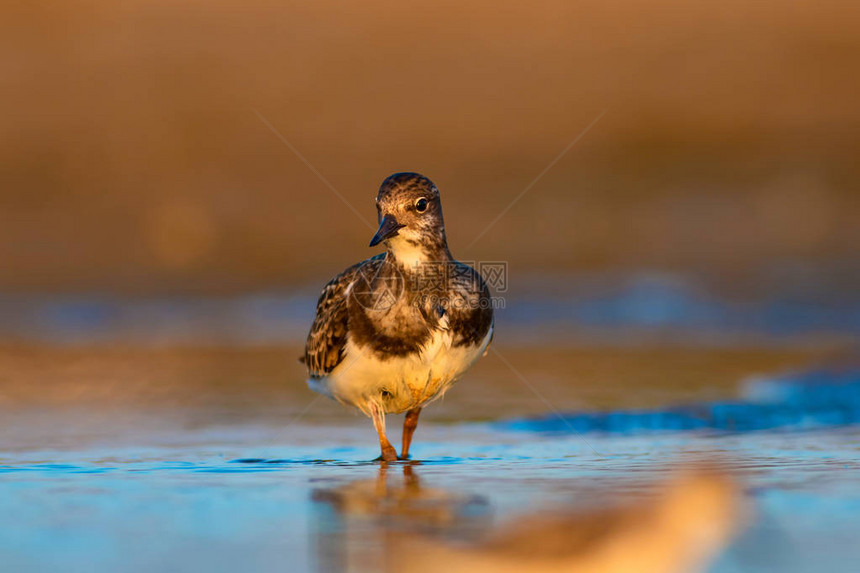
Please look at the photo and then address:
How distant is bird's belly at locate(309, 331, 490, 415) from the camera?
727 cm

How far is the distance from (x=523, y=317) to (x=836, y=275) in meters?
3.86

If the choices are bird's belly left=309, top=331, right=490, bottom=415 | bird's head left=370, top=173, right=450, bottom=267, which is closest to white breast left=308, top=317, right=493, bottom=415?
bird's belly left=309, top=331, right=490, bottom=415

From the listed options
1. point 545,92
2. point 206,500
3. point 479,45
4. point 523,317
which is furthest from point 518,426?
point 479,45

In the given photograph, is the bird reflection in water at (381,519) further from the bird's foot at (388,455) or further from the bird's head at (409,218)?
the bird's head at (409,218)

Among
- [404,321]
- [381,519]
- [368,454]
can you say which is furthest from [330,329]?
[381,519]

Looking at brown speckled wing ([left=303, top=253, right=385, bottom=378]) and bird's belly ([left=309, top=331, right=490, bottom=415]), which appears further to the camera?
brown speckled wing ([left=303, top=253, right=385, bottom=378])

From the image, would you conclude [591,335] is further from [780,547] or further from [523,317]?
[780,547]

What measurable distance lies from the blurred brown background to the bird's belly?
858 cm

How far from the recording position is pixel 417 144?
19.8 meters

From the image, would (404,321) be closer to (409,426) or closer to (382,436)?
(382,436)

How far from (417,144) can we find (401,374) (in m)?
12.8

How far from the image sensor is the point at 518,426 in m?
8.52

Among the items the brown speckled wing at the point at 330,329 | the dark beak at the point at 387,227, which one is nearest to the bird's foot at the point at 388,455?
the brown speckled wing at the point at 330,329

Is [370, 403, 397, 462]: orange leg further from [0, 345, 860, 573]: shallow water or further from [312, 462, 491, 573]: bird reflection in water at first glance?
[312, 462, 491, 573]: bird reflection in water
